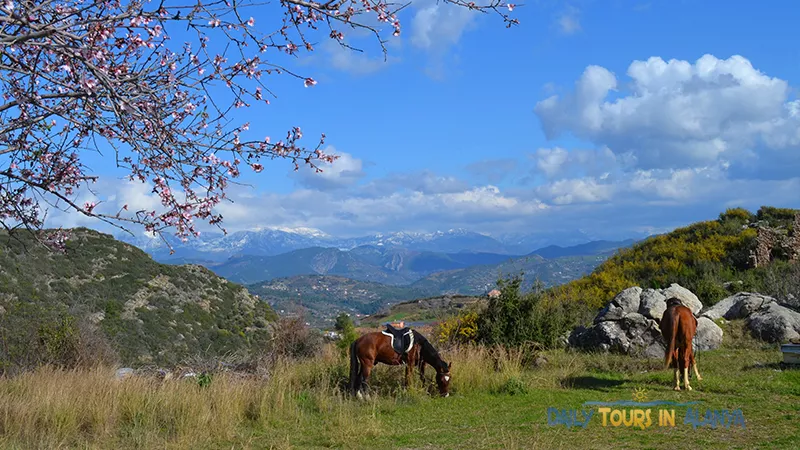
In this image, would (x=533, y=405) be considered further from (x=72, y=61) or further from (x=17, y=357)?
(x=17, y=357)

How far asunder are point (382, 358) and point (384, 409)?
1263mm

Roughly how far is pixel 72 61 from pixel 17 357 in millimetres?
14341

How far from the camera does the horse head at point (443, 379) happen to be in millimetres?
12203

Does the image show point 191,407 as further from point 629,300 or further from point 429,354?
point 629,300

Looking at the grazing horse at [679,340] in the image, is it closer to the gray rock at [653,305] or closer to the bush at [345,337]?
the gray rock at [653,305]

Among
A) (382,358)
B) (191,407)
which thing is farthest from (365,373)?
(191,407)

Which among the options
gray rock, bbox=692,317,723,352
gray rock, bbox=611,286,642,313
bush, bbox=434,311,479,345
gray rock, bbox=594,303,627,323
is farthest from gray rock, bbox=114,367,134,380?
gray rock, bbox=692,317,723,352

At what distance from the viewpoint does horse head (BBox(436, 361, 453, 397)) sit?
12.2m

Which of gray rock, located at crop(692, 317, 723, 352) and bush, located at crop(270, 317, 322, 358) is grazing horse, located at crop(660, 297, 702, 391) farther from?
bush, located at crop(270, 317, 322, 358)

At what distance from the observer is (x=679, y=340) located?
11758mm

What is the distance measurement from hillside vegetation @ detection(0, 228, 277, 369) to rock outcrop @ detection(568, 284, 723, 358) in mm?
17446

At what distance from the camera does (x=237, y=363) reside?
16500mm

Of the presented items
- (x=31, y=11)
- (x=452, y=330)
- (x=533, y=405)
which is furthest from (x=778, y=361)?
(x=31, y=11)

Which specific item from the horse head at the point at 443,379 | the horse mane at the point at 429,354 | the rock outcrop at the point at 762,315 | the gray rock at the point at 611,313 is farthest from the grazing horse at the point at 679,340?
the rock outcrop at the point at 762,315
